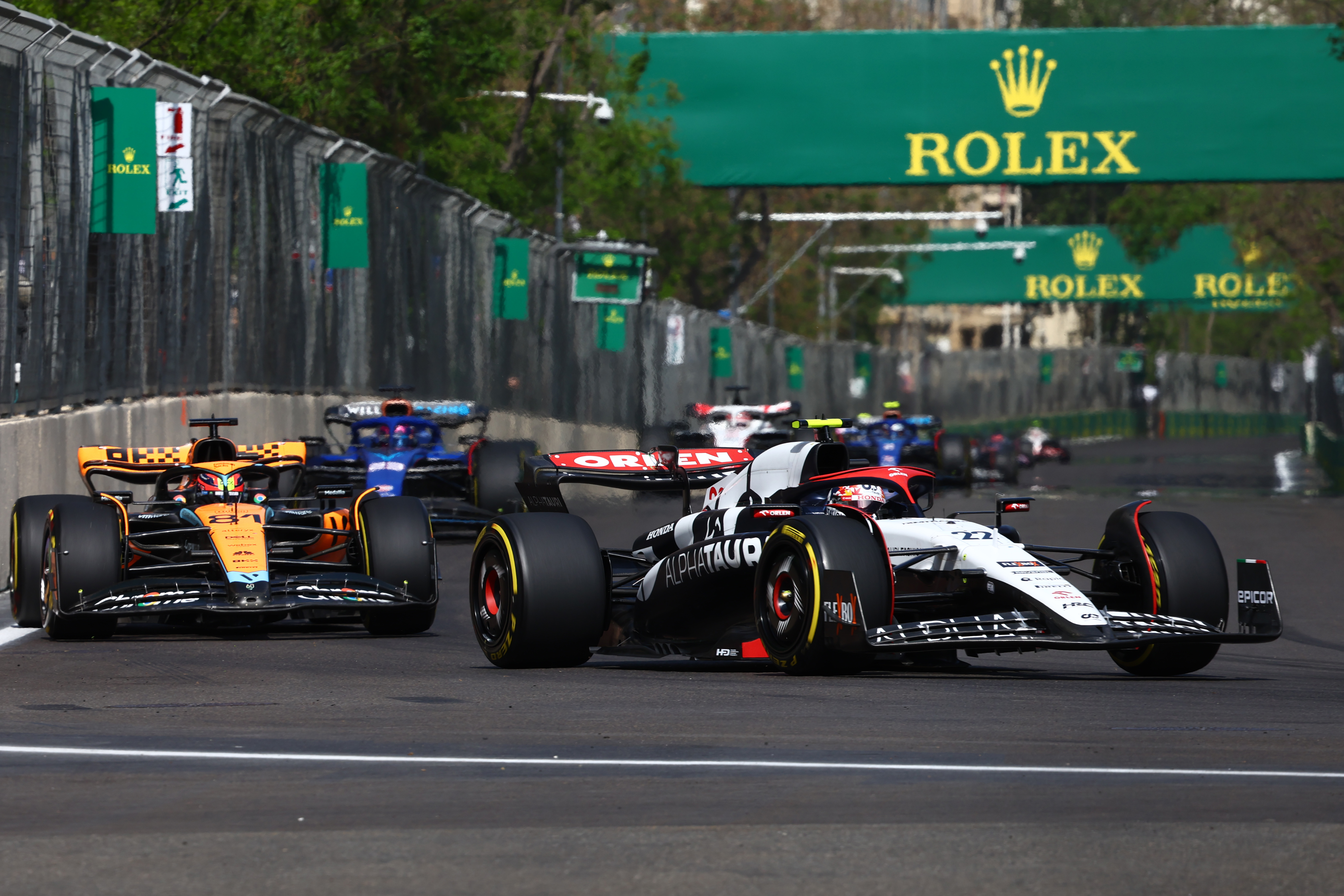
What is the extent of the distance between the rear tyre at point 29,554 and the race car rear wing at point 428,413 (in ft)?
30.9

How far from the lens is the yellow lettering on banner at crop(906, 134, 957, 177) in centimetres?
3666

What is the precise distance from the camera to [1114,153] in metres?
36.7

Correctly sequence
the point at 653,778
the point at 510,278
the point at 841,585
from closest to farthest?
1. the point at 653,778
2. the point at 841,585
3. the point at 510,278

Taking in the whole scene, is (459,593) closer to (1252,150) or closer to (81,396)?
(81,396)

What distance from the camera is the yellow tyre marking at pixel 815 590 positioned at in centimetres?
899

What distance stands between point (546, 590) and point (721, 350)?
41488 millimetres

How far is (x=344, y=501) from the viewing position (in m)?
22.0

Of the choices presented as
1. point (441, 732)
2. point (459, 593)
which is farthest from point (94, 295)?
point (441, 732)

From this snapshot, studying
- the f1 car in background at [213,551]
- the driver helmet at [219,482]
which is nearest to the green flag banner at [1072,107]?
the f1 car in background at [213,551]

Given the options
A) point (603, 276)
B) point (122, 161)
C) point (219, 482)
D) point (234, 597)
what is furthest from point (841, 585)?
point (603, 276)

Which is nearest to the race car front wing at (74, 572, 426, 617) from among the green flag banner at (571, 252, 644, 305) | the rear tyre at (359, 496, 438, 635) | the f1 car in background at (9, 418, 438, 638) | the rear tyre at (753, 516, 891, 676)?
the f1 car in background at (9, 418, 438, 638)

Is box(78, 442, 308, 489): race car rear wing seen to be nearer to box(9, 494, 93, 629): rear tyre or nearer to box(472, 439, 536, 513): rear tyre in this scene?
box(9, 494, 93, 629): rear tyre

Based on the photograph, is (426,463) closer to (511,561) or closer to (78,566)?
(78,566)

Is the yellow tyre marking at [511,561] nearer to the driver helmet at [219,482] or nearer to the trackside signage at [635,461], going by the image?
the trackside signage at [635,461]
